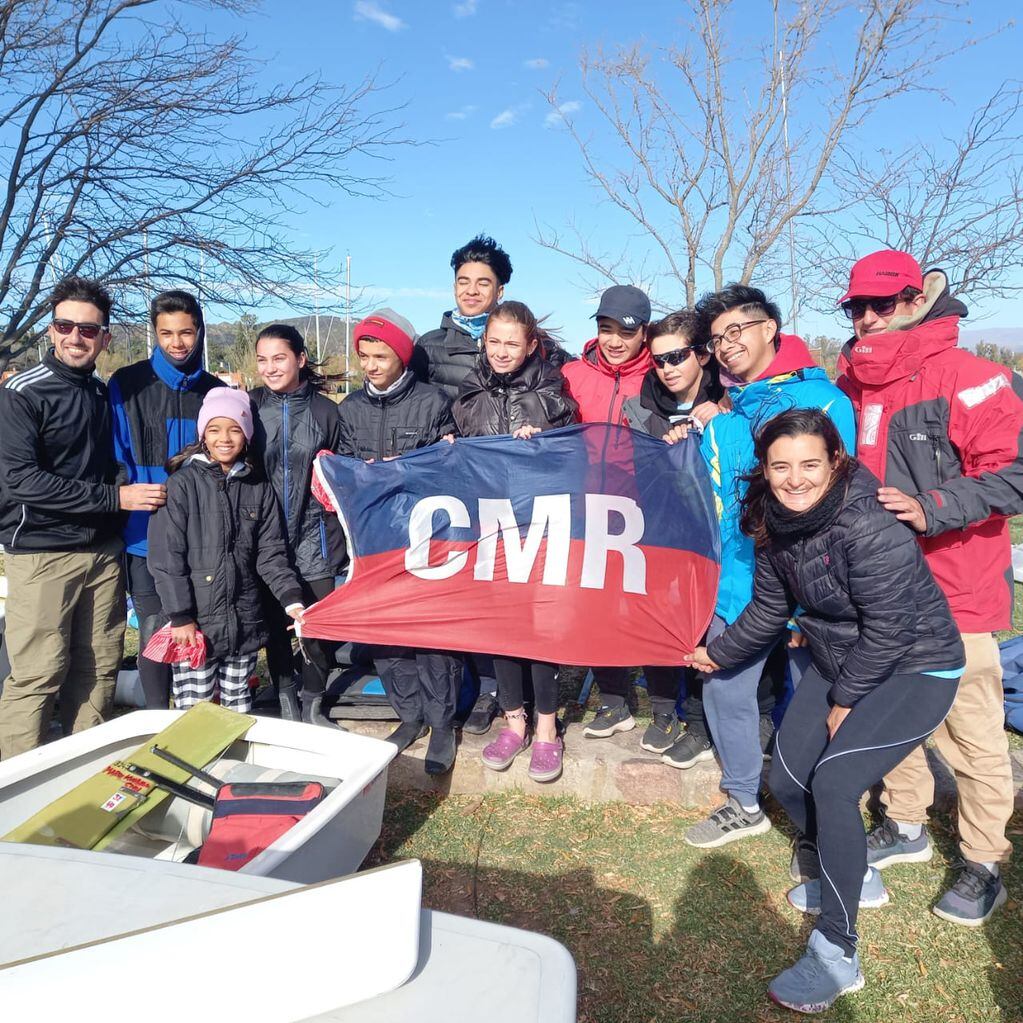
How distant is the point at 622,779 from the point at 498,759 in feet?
2.23

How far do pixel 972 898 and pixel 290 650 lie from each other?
3696mm

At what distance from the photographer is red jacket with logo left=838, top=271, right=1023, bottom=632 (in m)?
2.94

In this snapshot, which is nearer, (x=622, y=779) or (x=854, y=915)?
(x=854, y=915)

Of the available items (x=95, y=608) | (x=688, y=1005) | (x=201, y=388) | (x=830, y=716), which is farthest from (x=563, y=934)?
(x=201, y=388)

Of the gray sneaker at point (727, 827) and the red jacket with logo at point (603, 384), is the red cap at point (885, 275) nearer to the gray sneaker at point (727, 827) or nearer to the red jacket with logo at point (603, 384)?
the red jacket with logo at point (603, 384)

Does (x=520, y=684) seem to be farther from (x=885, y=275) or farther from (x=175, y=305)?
(x=175, y=305)

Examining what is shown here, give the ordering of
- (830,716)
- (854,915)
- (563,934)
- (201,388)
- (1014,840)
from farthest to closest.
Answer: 1. (201,388)
2. (1014,840)
3. (563,934)
4. (830,716)
5. (854,915)

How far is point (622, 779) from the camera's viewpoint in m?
4.03

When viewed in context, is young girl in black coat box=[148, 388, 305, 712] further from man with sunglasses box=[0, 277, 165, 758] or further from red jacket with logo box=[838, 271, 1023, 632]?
red jacket with logo box=[838, 271, 1023, 632]

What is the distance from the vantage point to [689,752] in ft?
13.1

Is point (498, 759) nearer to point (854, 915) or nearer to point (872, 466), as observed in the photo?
point (854, 915)

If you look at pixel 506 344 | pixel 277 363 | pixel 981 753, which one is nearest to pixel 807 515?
pixel 981 753

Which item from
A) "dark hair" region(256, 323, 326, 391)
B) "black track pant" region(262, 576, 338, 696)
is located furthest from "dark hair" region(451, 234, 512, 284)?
"black track pant" region(262, 576, 338, 696)

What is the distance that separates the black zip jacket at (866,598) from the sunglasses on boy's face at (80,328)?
3.61 metres
